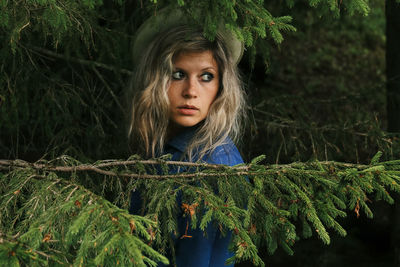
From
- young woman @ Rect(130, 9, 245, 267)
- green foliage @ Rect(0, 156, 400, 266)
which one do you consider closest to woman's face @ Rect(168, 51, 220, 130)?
young woman @ Rect(130, 9, 245, 267)

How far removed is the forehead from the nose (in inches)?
3.2

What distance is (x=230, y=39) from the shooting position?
2.51m

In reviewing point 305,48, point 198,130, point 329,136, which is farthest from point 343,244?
point 305,48

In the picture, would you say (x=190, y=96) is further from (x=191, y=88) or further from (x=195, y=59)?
(x=195, y=59)

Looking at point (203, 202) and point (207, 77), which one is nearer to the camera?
point (203, 202)

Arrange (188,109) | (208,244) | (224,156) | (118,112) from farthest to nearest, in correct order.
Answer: (118,112) → (188,109) → (224,156) → (208,244)

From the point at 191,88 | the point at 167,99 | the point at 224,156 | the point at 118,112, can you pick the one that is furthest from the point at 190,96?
the point at 118,112

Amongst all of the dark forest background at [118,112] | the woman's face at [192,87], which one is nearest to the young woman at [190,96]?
the woman's face at [192,87]

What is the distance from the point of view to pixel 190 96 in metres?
2.38

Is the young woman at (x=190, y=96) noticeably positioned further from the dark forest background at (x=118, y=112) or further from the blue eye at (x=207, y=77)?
the dark forest background at (x=118, y=112)

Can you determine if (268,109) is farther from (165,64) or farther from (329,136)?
(165,64)

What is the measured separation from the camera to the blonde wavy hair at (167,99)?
2.40m

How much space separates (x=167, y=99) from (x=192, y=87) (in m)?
0.17

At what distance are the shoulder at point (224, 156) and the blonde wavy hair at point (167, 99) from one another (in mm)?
26
